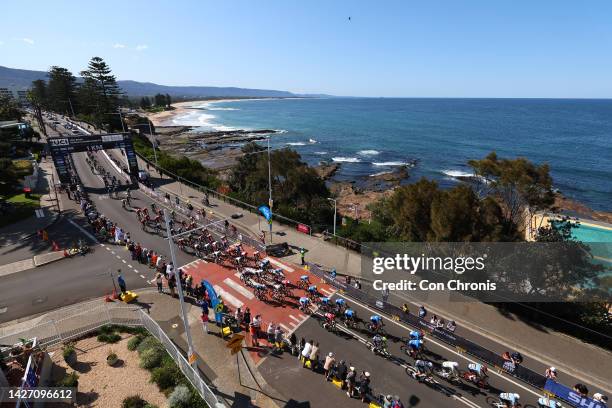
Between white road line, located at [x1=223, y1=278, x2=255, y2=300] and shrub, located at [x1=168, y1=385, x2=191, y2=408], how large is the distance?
Result: 8.39 meters

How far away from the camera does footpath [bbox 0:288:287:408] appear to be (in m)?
13.7

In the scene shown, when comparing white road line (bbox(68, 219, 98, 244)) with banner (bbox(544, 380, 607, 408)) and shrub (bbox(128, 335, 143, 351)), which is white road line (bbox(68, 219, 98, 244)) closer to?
shrub (bbox(128, 335, 143, 351))

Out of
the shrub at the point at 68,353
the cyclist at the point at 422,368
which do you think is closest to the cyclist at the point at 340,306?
the cyclist at the point at 422,368

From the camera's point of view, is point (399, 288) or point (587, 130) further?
point (587, 130)

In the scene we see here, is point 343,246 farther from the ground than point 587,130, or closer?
closer

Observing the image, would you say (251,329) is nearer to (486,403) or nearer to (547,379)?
(486,403)

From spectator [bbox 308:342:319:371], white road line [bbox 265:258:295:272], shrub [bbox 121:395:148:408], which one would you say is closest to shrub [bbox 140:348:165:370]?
shrub [bbox 121:395:148:408]

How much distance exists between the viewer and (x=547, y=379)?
46.1 ft

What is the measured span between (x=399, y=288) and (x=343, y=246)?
6893mm

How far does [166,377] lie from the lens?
13492 mm

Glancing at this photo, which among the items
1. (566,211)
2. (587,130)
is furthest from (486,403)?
(587,130)

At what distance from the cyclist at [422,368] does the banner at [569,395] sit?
512 cm

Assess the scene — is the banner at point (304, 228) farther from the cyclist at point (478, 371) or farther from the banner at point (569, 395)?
the banner at point (569, 395)

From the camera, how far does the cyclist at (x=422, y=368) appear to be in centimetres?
1473
